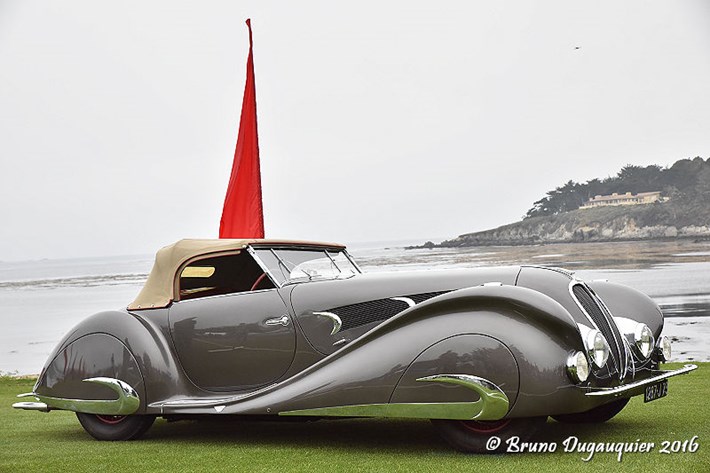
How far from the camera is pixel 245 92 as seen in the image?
10367 millimetres

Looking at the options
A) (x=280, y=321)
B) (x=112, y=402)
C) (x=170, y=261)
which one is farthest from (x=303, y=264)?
(x=112, y=402)

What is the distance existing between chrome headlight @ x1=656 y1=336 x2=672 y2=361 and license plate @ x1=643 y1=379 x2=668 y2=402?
382 millimetres

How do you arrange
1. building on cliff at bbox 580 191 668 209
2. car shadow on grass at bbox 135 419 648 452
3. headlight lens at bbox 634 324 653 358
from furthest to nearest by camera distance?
building on cliff at bbox 580 191 668 209
headlight lens at bbox 634 324 653 358
car shadow on grass at bbox 135 419 648 452

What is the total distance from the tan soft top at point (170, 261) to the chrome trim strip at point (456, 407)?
1.62 metres

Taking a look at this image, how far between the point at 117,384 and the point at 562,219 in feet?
117

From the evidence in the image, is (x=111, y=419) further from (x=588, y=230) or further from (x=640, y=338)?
(x=588, y=230)

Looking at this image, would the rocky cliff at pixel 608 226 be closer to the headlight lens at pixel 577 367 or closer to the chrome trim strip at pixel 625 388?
the chrome trim strip at pixel 625 388

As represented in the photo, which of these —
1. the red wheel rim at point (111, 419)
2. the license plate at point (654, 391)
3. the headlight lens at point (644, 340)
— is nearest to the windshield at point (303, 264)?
the red wheel rim at point (111, 419)

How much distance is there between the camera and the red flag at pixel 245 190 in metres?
9.55

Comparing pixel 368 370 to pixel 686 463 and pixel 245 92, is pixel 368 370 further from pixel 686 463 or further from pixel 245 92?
pixel 245 92

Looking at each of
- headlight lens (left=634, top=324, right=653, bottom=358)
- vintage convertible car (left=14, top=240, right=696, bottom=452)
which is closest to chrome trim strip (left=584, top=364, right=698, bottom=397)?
vintage convertible car (left=14, top=240, right=696, bottom=452)

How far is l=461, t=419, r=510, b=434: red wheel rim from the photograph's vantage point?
15.8ft

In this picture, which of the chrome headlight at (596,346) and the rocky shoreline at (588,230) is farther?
the rocky shoreline at (588,230)

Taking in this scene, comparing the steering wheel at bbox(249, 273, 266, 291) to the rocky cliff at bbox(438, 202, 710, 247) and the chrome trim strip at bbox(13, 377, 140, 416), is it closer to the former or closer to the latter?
the chrome trim strip at bbox(13, 377, 140, 416)
